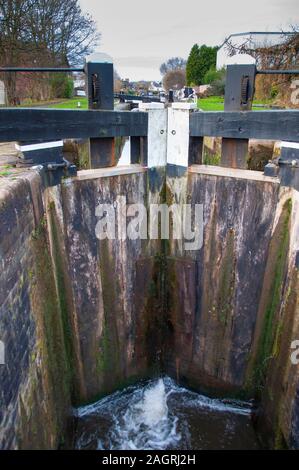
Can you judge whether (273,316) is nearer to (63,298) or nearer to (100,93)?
(63,298)

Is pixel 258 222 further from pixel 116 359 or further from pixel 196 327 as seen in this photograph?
→ pixel 116 359

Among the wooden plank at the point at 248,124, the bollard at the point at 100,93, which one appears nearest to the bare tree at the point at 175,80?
the wooden plank at the point at 248,124

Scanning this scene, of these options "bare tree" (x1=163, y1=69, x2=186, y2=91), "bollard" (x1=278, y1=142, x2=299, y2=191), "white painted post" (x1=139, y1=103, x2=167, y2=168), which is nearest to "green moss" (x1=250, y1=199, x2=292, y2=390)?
"bollard" (x1=278, y1=142, x2=299, y2=191)

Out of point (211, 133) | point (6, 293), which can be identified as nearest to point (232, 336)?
point (211, 133)

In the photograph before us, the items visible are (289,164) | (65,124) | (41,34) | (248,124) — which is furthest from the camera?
(41,34)

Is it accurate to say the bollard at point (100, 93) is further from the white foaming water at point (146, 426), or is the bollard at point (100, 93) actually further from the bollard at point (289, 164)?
the white foaming water at point (146, 426)

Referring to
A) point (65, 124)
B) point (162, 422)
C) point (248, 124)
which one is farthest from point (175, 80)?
point (162, 422)
